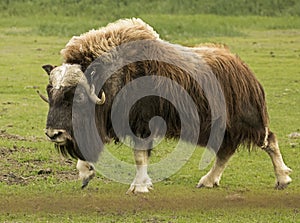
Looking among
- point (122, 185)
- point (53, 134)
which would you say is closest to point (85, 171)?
point (122, 185)

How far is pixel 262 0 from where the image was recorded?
68.2 ft

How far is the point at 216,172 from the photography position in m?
4.71

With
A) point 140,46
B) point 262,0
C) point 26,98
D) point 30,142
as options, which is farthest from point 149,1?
point 140,46

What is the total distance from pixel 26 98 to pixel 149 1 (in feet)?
40.3

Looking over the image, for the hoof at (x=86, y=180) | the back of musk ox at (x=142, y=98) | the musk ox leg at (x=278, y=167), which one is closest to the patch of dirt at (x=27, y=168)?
the hoof at (x=86, y=180)

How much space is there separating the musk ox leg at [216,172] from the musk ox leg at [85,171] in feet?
2.28

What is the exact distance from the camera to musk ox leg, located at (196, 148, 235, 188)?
4.68m

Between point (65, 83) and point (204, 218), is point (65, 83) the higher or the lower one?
the higher one

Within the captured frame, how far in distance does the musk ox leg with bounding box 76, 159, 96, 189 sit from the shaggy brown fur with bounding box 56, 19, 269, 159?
220 millimetres

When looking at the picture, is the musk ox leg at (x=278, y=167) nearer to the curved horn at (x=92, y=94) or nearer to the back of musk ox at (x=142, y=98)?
the back of musk ox at (x=142, y=98)

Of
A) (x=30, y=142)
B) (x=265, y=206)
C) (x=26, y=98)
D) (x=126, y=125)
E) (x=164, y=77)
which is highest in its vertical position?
(x=164, y=77)

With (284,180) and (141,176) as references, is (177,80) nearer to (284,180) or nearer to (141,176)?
(141,176)

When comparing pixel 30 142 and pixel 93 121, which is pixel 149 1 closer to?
pixel 30 142

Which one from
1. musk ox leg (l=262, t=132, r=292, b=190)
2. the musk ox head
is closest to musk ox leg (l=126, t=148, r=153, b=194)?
the musk ox head
